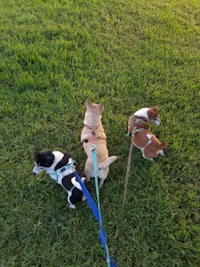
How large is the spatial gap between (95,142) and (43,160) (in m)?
0.55

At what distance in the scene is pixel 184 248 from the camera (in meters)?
2.53

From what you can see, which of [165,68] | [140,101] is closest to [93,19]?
[165,68]

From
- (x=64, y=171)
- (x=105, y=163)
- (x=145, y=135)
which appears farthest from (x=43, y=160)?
(x=145, y=135)

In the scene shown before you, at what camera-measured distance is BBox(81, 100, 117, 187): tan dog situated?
2.55 m

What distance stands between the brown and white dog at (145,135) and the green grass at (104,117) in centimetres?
22

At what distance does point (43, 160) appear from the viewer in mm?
2375

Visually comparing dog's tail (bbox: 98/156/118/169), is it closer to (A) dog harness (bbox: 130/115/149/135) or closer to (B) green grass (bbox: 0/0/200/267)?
(B) green grass (bbox: 0/0/200/267)

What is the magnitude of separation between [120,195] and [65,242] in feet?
2.32

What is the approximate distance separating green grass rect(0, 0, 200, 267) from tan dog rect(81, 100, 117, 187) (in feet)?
1.07

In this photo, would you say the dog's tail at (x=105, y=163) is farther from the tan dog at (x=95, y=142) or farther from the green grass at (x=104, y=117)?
the green grass at (x=104, y=117)

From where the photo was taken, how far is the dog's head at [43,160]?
7.70 feet

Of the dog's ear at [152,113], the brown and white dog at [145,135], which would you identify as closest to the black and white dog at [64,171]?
the brown and white dog at [145,135]

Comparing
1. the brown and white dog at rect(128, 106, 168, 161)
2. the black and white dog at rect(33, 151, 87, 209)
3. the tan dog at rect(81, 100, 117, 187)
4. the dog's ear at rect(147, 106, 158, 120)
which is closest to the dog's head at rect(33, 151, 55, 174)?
the black and white dog at rect(33, 151, 87, 209)

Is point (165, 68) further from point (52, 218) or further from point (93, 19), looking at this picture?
point (52, 218)
